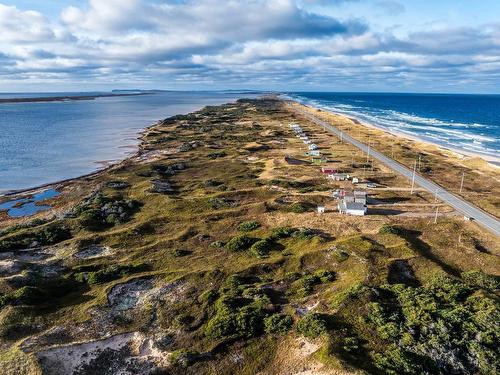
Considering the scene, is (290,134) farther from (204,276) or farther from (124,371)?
(124,371)

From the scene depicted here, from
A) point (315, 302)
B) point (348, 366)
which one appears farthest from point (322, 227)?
point (348, 366)

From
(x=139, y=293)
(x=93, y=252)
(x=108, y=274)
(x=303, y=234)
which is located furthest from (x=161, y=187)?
(x=139, y=293)

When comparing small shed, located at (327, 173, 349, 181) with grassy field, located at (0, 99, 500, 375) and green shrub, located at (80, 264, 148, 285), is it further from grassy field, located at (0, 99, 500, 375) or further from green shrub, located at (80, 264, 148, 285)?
green shrub, located at (80, 264, 148, 285)

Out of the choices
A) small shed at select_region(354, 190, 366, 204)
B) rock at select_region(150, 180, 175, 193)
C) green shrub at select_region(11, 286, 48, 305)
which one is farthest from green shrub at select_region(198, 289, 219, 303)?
rock at select_region(150, 180, 175, 193)

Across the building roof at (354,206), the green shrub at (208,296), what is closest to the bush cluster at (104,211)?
the green shrub at (208,296)

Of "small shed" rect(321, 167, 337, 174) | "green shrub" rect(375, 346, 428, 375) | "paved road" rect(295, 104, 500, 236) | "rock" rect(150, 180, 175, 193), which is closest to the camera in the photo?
"green shrub" rect(375, 346, 428, 375)
